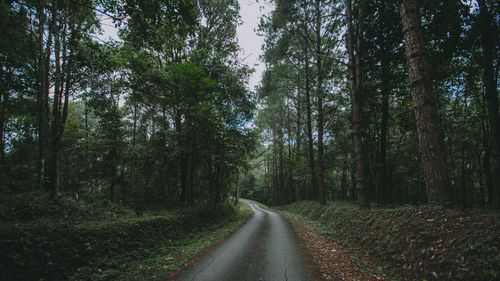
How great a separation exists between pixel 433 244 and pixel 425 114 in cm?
315

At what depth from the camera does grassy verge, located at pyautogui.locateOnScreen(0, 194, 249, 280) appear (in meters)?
Answer: 3.86

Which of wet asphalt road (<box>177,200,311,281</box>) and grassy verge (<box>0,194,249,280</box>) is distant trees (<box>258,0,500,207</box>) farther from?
grassy verge (<box>0,194,249,280</box>)

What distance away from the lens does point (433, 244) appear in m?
3.79

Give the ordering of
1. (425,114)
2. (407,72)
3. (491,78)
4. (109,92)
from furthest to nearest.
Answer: (109,92), (407,72), (491,78), (425,114)

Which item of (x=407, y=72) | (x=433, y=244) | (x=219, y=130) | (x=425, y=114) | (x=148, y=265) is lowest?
(x=148, y=265)

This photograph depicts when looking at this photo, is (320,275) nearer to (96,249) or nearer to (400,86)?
(96,249)

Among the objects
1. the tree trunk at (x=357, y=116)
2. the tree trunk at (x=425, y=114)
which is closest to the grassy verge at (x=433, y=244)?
the tree trunk at (x=425, y=114)

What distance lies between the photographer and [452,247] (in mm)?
3438

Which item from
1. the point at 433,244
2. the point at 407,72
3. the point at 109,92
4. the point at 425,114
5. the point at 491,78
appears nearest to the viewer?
the point at 433,244

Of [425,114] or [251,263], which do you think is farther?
[251,263]

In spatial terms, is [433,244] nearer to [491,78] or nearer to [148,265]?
[148,265]

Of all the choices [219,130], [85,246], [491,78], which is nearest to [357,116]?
[491,78]

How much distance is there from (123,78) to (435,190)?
1697 centimetres

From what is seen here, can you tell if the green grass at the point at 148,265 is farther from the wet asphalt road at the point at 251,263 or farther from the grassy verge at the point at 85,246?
the wet asphalt road at the point at 251,263
